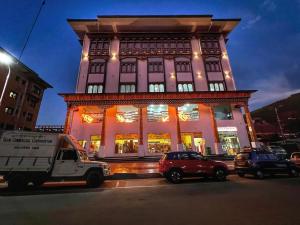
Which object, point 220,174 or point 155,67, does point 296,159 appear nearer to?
point 220,174

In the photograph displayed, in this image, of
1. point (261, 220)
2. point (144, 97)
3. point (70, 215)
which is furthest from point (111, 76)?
point (261, 220)

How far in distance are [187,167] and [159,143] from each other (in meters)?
12.6

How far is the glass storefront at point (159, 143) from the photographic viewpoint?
2205cm

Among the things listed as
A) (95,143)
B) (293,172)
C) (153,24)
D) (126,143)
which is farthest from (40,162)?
(153,24)

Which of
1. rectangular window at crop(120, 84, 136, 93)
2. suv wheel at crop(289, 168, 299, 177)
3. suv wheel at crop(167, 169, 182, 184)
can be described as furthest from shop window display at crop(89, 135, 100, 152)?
suv wheel at crop(289, 168, 299, 177)

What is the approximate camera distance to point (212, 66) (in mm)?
26938

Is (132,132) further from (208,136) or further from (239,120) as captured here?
(239,120)

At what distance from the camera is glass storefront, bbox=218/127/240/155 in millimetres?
22234

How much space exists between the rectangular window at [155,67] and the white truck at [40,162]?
64.3ft

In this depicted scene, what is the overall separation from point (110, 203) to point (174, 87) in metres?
21.2

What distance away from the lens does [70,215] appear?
4512 mm

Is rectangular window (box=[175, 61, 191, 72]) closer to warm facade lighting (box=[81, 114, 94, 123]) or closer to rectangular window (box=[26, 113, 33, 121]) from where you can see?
warm facade lighting (box=[81, 114, 94, 123])

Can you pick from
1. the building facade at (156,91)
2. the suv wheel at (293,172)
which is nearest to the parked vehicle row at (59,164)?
the suv wheel at (293,172)

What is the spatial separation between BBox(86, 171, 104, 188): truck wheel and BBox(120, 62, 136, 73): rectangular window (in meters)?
19.8
